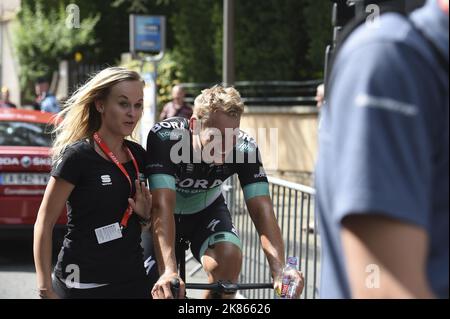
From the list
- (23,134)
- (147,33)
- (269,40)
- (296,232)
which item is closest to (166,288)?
(296,232)

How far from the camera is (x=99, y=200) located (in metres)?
3.88

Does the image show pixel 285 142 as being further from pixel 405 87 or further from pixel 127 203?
pixel 405 87

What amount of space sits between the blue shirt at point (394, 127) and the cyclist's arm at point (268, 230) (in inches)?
101

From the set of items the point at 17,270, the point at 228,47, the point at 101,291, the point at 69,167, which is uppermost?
the point at 228,47

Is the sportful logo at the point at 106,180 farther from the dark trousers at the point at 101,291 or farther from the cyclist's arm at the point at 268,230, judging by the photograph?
the cyclist's arm at the point at 268,230

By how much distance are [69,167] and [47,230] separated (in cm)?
27

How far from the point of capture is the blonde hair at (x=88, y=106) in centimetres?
405

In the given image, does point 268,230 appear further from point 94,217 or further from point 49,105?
point 49,105

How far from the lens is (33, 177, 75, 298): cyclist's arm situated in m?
3.78

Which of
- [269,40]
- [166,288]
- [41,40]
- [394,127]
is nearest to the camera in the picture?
[394,127]

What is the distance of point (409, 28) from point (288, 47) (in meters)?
19.1

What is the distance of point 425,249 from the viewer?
4.92 ft
